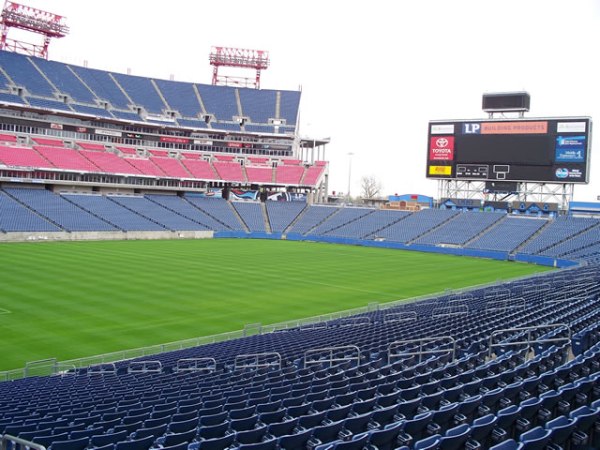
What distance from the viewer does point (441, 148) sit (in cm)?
6756

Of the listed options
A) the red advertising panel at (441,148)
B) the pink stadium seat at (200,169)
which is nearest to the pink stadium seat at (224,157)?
the pink stadium seat at (200,169)

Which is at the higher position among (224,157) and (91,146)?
(91,146)

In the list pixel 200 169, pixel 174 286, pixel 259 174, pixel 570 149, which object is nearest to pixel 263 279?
pixel 174 286

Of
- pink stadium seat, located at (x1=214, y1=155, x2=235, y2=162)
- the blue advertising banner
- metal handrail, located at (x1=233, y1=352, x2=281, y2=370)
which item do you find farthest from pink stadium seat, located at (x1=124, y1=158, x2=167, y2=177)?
metal handrail, located at (x1=233, y1=352, x2=281, y2=370)

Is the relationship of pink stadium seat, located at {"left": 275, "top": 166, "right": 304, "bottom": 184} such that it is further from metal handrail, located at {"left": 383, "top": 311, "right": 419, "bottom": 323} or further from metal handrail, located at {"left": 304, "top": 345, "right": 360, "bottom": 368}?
metal handrail, located at {"left": 304, "top": 345, "right": 360, "bottom": 368}

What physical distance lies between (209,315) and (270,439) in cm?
2118

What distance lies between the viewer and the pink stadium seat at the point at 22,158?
65500mm

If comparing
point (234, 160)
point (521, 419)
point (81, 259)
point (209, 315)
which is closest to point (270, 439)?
point (521, 419)

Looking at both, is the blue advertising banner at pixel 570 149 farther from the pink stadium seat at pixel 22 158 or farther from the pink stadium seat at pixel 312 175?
the pink stadium seat at pixel 22 158

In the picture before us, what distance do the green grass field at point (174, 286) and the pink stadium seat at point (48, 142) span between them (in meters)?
22.1

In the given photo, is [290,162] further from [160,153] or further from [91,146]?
[91,146]

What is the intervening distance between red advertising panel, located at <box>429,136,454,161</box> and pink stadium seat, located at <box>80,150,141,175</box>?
3878 centimetres

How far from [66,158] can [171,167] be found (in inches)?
602

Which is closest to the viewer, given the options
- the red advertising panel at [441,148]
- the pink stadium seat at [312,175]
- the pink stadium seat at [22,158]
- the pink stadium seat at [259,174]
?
the pink stadium seat at [22,158]
